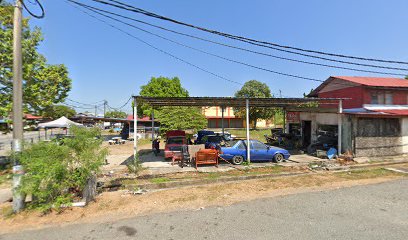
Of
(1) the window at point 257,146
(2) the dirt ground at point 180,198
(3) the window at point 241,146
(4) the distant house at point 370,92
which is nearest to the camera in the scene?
(2) the dirt ground at point 180,198

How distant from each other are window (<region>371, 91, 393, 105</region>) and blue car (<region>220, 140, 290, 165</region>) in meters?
10.1

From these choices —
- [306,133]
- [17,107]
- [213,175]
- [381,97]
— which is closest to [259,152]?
[213,175]

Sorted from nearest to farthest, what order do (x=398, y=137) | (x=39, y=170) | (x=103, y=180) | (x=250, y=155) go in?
(x=39, y=170) < (x=103, y=180) < (x=250, y=155) < (x=398, y=137)

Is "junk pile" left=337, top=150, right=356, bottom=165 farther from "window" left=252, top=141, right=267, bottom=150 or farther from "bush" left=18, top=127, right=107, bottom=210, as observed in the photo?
"bush" left=18, top=127, right=107, bottom=210

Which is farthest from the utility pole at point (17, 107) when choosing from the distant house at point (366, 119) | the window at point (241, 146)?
the distant house at point (366, 119)

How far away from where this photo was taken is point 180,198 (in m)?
7.27

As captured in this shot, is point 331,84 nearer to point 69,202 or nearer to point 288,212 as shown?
point 288,212

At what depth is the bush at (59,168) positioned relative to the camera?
235 inches

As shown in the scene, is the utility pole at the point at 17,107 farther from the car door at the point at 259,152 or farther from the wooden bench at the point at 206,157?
the car door at the point at 259,152

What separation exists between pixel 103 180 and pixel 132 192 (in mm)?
2070

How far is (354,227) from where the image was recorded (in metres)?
A: 5.18

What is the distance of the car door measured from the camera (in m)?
12.6

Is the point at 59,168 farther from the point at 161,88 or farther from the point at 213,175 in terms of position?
the point at 161,88

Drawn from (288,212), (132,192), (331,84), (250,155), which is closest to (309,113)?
(331,84)
